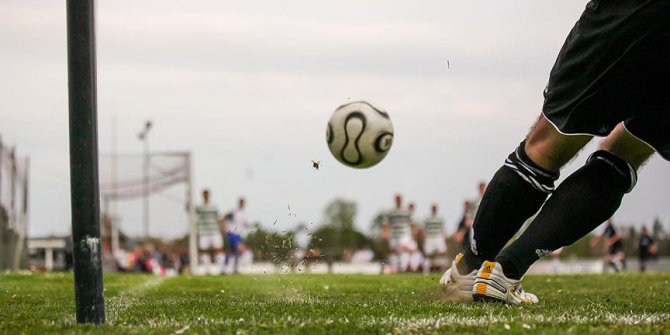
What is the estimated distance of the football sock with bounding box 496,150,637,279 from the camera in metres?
5.17

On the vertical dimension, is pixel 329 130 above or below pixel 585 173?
above

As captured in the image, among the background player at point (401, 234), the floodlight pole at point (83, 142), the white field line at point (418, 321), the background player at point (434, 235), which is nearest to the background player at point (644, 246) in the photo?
the background player at point (434, 235)

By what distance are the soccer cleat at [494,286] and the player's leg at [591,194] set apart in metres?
0.18

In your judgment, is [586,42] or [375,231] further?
[375,231]

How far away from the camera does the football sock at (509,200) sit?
5.23m

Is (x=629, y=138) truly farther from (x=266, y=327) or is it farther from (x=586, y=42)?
(x=266, y=327)

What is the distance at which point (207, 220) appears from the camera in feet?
79.4

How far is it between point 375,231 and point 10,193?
11909 centimetres

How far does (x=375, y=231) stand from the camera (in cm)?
13900

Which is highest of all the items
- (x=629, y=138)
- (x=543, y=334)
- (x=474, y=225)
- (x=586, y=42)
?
(x=586, y=42)

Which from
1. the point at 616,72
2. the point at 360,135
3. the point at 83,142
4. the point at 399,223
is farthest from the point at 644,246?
the point at 83,142

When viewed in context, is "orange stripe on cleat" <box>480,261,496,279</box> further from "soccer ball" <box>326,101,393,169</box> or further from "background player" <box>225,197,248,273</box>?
"background player" <box>225,197,248,273</box>

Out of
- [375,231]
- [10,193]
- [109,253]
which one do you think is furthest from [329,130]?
[375,231]

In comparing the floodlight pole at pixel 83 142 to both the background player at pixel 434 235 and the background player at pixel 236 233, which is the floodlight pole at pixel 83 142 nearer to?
the background player at pixel 236 233
